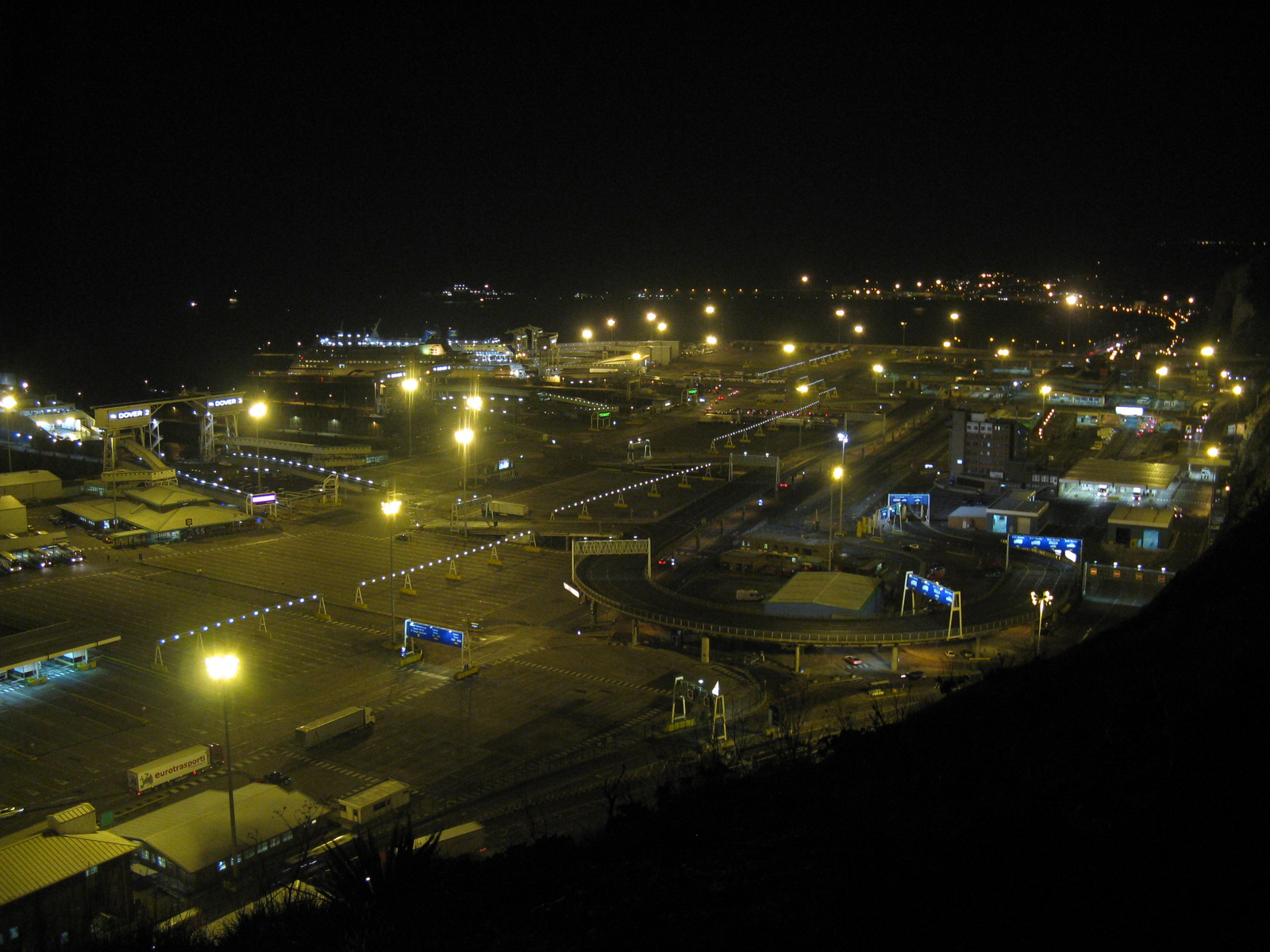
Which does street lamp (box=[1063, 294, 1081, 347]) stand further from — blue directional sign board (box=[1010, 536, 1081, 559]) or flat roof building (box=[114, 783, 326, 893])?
flat roof building (box=[114, 783, 326, 893])

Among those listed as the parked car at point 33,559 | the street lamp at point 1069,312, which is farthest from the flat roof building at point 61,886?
the street lamp at point 1069,312

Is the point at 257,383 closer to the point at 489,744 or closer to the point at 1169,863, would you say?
the point at 489,744

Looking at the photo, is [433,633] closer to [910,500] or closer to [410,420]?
[910,500]

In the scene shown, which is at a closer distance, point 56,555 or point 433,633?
point 433,633

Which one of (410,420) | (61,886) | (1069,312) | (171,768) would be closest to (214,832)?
(61,886)

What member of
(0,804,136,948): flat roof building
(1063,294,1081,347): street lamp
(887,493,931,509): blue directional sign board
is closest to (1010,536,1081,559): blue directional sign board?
(887,493,931,509): blue directional sign board

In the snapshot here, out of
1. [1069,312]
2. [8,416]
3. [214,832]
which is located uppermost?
[1069,312]

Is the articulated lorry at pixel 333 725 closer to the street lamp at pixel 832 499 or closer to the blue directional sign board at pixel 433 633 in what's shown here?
the blue directional sign board at pixel 433 633

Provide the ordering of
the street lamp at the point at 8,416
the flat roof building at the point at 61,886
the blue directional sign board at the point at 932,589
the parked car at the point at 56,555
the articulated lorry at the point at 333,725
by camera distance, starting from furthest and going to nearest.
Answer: the street lamp at the point at 8,416
the parked car at the point at 56,555
the blue directional sign board at the point at 932,589
the articulated lorry at the point at 333,725
the flat roof building at the point at 61,886
